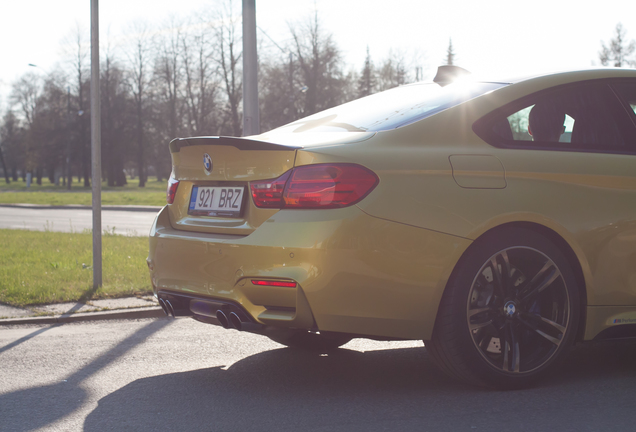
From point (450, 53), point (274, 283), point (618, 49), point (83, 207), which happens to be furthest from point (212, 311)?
point (450, 53)

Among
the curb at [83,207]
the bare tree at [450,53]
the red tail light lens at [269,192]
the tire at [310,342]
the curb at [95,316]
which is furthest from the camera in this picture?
the bare tree at [450,53]

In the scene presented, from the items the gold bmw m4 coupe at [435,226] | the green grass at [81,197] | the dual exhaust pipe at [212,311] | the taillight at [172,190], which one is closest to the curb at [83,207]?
the green grass at [81,197]

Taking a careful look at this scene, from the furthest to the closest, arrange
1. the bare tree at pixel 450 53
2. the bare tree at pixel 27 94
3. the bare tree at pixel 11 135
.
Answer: the bare tree at pixel 11 135 < the bare tree at pixel 27 94 < the bare tree at pixel 450 53

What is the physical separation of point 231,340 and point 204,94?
2102 inches

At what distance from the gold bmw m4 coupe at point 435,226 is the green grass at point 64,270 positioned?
318 cm

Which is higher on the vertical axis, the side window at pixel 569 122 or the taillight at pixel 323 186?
the side window at pixel 569 122

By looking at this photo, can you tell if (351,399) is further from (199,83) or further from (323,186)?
(199,83)

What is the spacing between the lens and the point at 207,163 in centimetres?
368

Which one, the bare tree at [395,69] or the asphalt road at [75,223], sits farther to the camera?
the bare tree at [395,69]

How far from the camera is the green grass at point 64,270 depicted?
6.69 metres

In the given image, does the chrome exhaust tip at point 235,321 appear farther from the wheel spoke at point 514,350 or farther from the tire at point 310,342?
the wheel spoke at point 514,350

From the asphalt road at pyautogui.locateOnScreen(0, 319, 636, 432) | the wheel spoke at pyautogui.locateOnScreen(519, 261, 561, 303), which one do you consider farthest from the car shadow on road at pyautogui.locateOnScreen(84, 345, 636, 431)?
the wheel spoke at pyautogui.locateOnScreen(519, 261, 561, 303)

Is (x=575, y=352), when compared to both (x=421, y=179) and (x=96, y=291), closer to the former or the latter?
(x=421, y=179)

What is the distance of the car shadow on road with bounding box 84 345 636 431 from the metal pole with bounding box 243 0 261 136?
13.6 feet
